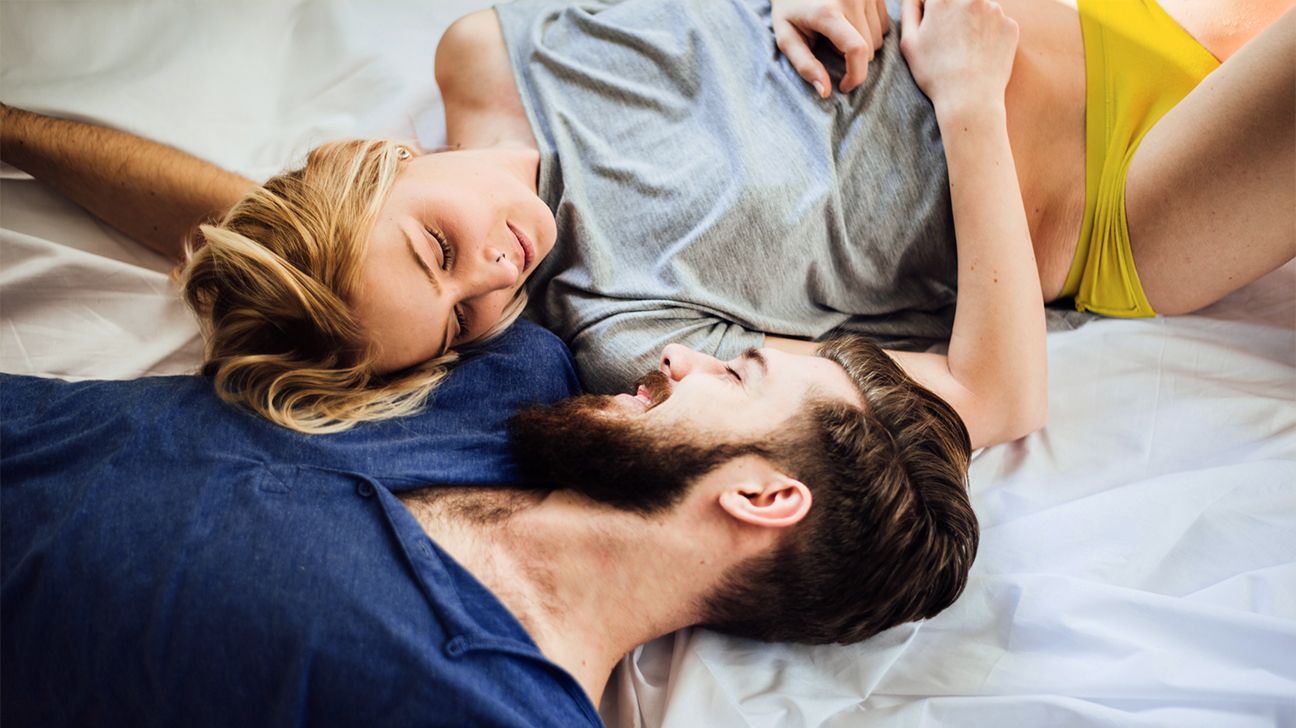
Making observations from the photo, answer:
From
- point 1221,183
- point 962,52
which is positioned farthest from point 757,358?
point 1221,183

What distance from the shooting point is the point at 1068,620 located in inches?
48.3

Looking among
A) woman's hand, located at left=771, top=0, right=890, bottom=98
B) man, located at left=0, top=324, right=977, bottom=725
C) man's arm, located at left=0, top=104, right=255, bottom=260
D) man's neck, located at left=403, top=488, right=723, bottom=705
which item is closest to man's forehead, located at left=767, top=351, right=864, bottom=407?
man, located at left=0, top=324, right=977, bottom=725

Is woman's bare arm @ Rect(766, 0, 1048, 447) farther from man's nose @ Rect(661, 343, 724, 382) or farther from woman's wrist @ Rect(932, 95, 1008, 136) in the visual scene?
man's nose @ Rect(661, 343, 724, 382)

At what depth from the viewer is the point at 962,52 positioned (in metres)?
1.50

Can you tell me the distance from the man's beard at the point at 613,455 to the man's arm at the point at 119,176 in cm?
81

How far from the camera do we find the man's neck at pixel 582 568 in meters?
1.14

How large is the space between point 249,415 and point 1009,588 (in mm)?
1105

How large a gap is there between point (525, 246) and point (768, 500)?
579mm

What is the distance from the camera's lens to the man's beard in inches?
45.5

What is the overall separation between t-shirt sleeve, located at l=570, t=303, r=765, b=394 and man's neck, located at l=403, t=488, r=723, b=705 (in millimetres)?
287

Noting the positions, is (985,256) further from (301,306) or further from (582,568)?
(301,306)

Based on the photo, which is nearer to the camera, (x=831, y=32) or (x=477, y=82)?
(x=831, y=32)

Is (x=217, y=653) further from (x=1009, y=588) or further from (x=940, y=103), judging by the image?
(x=940, y=103)

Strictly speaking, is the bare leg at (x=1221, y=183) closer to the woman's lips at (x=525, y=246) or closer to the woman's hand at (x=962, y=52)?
the woman's hand at (x=962, y=52)
